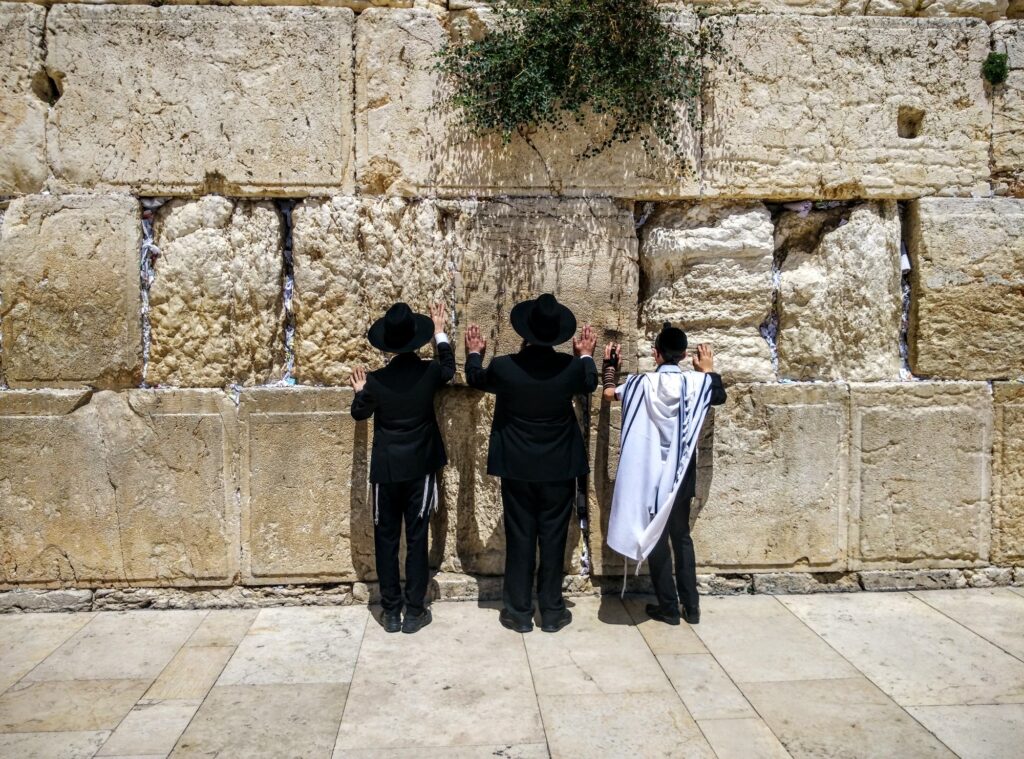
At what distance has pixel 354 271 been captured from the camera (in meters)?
4.64

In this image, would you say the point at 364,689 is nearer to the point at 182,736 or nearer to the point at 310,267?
the point at 182,736

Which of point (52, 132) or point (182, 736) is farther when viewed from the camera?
point (52, 132)

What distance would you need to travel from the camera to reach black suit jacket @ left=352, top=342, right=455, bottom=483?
14.0 ft

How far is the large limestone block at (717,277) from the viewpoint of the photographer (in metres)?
4.82

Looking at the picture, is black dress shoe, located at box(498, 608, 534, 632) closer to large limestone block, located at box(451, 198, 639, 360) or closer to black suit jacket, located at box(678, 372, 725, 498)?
black suit jacket, located at box(678, 372, 725, 498)

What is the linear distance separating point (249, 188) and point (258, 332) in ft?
2.68


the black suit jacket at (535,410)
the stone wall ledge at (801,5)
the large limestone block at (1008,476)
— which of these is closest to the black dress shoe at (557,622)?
the black suit jacket at (535,410)

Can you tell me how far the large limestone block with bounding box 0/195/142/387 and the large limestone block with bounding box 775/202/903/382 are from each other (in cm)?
384

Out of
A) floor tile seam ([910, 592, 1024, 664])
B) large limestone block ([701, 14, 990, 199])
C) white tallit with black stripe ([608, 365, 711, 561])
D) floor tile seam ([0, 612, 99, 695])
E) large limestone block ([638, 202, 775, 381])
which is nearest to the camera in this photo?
floor tile seam ([0, 612, 99, 695])

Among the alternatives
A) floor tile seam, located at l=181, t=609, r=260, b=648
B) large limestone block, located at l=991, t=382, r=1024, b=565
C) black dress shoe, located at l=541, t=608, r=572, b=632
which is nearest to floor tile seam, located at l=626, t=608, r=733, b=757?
black dress shoe, located at l=541, t=608, r=572, b=632

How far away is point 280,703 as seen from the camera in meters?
3.52

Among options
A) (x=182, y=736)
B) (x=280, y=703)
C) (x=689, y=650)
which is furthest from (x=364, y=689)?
(x=689, y=650)

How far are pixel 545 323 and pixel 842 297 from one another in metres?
1.99

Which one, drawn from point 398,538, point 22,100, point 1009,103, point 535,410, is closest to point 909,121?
point 1009,103
